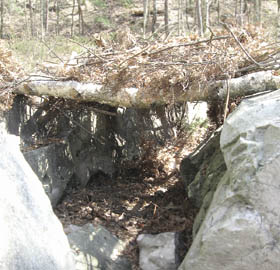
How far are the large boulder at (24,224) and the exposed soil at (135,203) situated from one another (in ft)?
5.52

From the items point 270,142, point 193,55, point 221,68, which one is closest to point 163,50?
point 193,55

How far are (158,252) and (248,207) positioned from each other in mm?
1439

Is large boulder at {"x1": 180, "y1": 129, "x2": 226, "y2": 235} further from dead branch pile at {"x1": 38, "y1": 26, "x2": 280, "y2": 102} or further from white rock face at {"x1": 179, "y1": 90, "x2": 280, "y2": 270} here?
dead branch pile at {"x1": 38, "y1": 26, "x2": 280, "y2": 102}

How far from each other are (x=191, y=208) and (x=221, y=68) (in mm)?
2046

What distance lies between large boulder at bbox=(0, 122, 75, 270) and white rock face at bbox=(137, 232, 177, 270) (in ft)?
4.57

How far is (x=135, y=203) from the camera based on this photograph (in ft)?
18.6

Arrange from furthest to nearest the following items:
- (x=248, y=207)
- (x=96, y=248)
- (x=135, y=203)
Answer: (x=135, y=203), (x=96, y=248), (x=248, y=207)

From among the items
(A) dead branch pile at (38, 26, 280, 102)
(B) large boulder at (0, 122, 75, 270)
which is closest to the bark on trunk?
(A) dead branch pile at (38, 26, 280, 102)

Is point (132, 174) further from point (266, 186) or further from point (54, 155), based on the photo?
point (266, 186)

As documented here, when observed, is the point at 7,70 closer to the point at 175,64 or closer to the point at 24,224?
the point at 175,64

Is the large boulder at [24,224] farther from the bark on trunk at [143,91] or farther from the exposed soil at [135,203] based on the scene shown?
the bark on trunk at [143,91]

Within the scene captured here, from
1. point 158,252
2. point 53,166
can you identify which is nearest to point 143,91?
point 53,166

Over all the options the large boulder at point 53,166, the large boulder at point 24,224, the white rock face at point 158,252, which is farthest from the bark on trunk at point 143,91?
the large boulder at point 24,224

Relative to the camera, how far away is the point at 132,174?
21.7ft
